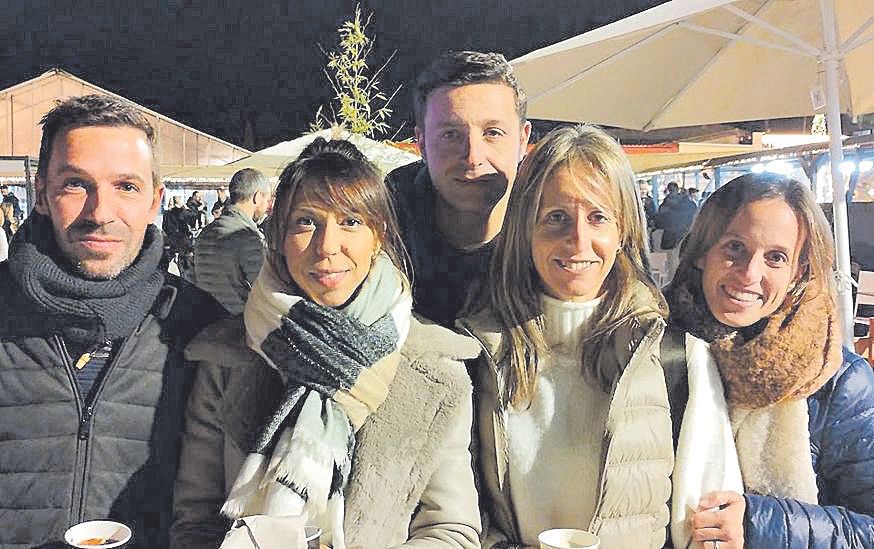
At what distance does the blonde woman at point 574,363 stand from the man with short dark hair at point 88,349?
0.78 m

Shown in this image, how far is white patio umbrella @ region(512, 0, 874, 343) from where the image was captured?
4.66 m

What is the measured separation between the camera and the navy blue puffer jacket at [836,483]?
5.76ft

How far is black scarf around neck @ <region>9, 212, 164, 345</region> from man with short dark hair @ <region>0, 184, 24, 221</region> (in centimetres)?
1055

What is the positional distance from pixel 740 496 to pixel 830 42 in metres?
3.86

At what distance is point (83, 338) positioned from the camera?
1781 mm

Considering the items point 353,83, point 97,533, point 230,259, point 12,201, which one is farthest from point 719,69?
point 12,201

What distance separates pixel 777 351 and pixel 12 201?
473 inches

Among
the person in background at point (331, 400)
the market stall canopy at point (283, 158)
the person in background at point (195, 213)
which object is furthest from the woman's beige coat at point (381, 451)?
the person in background at point (195, 213)

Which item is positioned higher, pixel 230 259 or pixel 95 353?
pixel 230 259

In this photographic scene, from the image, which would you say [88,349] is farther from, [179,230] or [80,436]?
[179,230]

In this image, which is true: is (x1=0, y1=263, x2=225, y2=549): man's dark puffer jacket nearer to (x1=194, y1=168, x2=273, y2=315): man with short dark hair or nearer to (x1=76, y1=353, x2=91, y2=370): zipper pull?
(x1=76, y1=353, x2=91, y2=370): zipper pull

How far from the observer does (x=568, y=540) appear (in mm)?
1492

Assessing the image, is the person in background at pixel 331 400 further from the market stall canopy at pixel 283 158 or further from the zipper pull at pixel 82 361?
the market stall canopy at pixel 283 158

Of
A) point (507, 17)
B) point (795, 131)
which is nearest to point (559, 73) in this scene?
point (795, 131)
